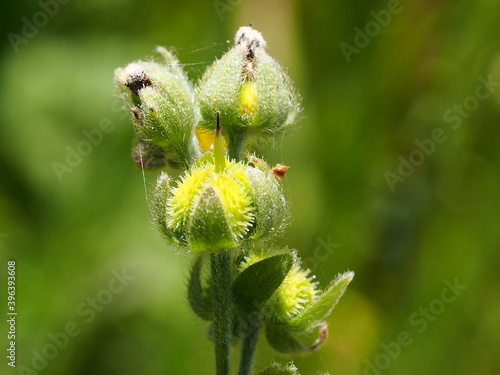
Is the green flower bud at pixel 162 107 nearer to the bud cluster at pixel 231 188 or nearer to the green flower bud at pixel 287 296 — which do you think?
the bud cluster at pixel 231 188

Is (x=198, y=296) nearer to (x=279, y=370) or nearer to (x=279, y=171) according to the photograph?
(x=279, y=370)

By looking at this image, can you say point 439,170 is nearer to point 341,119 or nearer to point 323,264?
point 341,119

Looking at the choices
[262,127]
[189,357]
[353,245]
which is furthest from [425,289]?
[262,127]

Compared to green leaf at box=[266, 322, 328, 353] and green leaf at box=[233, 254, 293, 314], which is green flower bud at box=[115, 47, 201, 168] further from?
green leaf at box=[266, 322, 328, 353]

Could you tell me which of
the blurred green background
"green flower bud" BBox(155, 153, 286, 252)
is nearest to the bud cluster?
"green flower bud" BBox(155, 153, 286, 252)

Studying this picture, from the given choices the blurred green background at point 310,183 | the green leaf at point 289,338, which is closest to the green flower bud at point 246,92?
the green leaf at point 289,338

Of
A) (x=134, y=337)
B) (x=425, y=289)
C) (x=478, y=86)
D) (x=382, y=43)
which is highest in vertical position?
(x=382, y=43)

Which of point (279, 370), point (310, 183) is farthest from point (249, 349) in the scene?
point (310, 183)
